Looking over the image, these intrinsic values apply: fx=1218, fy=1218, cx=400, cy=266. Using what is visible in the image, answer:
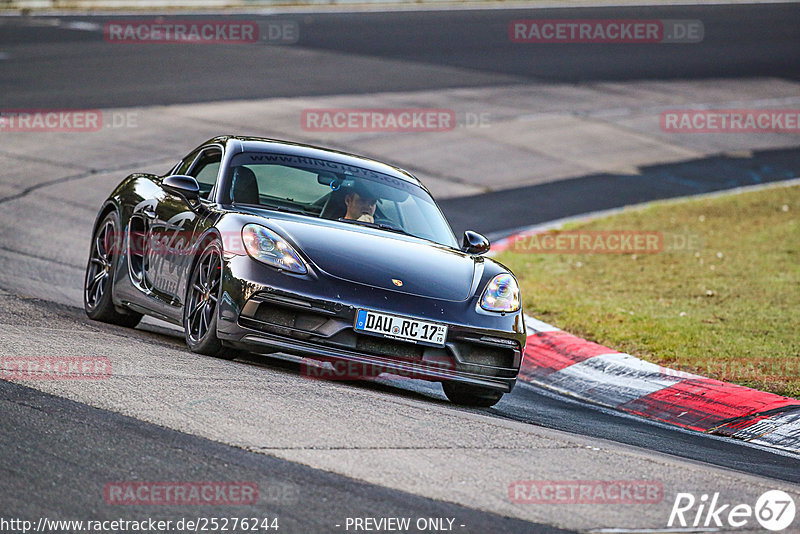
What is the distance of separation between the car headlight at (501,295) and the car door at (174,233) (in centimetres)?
188

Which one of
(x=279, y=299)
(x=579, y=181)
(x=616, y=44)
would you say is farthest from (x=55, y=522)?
(x=616, y=44)

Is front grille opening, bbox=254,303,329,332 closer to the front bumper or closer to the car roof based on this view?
the front bumper

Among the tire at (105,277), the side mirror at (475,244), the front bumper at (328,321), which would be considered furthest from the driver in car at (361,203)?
the tire at (105,277)

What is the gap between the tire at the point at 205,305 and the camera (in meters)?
7.12

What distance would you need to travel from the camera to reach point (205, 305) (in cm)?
729

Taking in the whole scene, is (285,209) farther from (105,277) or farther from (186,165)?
(105,277)

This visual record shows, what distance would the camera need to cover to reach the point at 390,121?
2116cm

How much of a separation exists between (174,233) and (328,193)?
1.05 metres

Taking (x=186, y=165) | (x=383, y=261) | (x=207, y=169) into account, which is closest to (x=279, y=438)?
(x=383, y=261)

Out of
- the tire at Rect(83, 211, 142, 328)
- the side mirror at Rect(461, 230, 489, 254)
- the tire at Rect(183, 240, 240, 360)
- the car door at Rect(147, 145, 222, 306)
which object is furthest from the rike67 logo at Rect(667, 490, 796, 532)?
the tire at Rect(83, 211, 142, 328)

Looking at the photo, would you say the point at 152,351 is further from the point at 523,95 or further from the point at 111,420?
the point at 523,95

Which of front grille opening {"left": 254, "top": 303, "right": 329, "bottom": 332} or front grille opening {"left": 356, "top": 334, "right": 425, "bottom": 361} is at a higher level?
front grille opening {"left": 254, "top": 303, "right": 329, "bottom": 332}

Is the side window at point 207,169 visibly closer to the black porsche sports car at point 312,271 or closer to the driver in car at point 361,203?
the black porsche sports car at point 312,271

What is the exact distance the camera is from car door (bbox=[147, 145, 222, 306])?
7785 mm
